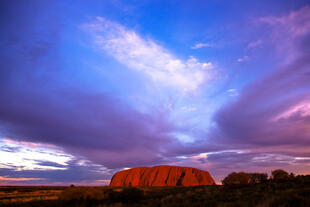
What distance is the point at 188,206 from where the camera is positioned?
14023 mm

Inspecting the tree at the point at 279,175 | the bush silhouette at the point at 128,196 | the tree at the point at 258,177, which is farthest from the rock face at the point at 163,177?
the bush silhouette at the point at 128,196

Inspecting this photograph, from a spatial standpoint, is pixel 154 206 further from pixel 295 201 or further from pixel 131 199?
pixel 295 201

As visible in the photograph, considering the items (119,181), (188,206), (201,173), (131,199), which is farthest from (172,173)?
(188,206)

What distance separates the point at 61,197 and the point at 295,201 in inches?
897

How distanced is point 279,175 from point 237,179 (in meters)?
8.60

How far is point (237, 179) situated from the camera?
37.9 m

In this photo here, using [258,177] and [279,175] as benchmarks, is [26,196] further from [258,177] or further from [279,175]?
[279,175]

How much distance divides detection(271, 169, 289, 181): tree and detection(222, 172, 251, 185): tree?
514cm

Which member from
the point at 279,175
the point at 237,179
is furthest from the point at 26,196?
the point at 279,175

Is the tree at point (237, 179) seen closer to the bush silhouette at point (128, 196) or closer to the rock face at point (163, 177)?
the bush silhouette at point (128, 196)

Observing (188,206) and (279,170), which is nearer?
(188,206)

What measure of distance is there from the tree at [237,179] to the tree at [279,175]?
5144 mm

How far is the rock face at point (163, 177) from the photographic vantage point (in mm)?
116062

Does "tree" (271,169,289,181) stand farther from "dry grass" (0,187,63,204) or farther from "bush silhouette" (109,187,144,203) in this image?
"dry grass" (0,187,63,204)
